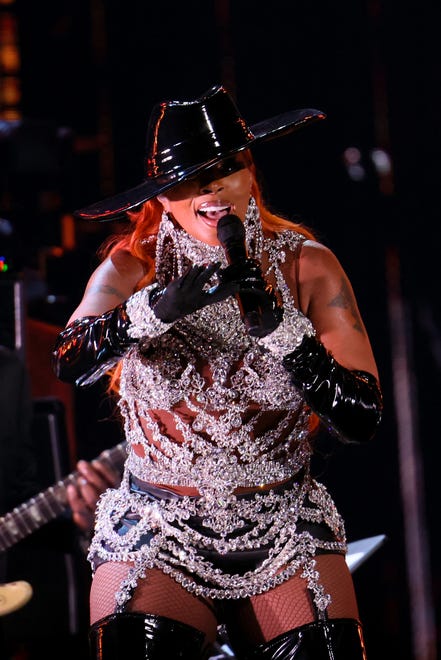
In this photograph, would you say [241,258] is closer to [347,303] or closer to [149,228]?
[347,303]

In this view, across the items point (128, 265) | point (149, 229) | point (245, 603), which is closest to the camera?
point (245, 603)

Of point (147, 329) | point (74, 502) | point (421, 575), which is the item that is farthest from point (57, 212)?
point (147, 329)

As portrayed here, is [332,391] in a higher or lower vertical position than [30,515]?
higher

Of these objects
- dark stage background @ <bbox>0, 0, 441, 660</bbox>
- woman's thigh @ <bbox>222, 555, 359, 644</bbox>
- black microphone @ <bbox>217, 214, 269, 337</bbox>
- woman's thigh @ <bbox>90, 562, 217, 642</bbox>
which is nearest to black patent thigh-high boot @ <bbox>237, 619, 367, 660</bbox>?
woman's thigh @ <bbox>222, 555, 359, 644</bbox>

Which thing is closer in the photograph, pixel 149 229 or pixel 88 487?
pixel 149 229

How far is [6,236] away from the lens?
13.4 ft

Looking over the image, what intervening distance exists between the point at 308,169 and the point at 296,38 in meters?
0.59

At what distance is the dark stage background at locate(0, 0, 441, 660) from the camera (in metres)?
3.94

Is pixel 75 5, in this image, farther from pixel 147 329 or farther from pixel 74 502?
pixel 147 329

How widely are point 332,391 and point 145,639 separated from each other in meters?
0.57

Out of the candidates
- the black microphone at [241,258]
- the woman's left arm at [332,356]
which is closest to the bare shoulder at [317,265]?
the woman's left arm at [332,356]

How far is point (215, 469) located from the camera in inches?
77.0

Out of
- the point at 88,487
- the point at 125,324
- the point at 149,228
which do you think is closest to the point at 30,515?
the point at 88,487

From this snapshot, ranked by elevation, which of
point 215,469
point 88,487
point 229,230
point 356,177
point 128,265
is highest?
point 229,230
